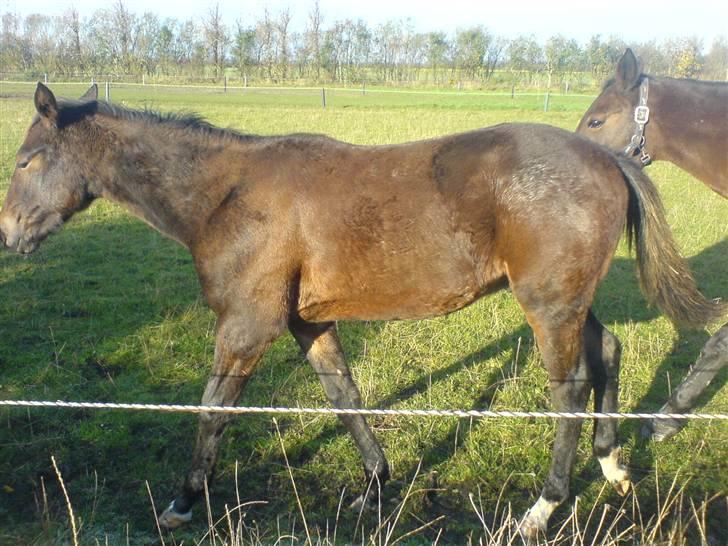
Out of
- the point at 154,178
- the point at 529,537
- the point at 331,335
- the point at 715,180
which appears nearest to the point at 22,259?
the point at 154,178

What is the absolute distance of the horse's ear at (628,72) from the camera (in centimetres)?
505

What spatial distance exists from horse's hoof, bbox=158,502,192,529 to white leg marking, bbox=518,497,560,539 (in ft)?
5.63

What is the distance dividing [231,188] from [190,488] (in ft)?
5.26

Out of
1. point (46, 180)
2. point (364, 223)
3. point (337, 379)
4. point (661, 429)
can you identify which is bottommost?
point (661, 429)

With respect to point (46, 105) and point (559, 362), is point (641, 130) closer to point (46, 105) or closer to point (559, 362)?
point (559, 362)

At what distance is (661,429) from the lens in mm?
4191

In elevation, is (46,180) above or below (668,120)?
below

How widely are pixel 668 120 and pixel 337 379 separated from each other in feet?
11.2

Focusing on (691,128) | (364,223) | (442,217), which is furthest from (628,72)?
(364,223)

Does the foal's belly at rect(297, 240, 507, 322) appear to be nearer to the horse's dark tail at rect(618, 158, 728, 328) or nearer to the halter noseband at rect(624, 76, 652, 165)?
the horse's dark tail at rect(618, 158, 728, 328)

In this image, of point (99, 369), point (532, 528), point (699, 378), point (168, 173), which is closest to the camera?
point (532, 528)

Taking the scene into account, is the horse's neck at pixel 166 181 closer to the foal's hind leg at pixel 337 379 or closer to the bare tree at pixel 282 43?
the foal's hind leg at pixel 337 379

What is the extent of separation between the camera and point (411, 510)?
3.57m

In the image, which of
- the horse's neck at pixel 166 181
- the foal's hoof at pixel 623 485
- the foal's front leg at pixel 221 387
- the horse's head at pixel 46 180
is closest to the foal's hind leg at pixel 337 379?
the foal's front leg at pixel 221 387
